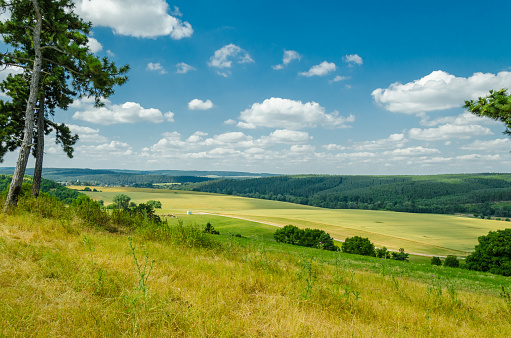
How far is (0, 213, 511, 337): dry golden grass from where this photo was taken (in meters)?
3.40

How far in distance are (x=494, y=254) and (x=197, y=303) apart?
2946 centimetres

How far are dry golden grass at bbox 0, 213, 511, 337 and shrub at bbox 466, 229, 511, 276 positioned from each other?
2258 centimetres

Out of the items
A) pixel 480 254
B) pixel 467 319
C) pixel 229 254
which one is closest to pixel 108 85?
pixel 229 254

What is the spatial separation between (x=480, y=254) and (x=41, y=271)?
1256 inches

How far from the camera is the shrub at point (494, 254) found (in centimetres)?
2195

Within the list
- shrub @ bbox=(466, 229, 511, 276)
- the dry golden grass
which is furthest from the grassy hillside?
shrub @ bbox=(466, 229, 511, 276)

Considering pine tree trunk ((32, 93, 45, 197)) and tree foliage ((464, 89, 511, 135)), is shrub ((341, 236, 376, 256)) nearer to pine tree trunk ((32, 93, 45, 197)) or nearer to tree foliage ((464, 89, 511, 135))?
tree foliage ((464, 89, 511, 135))

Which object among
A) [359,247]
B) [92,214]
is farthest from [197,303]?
[359,247]

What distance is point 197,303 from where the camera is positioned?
407cm

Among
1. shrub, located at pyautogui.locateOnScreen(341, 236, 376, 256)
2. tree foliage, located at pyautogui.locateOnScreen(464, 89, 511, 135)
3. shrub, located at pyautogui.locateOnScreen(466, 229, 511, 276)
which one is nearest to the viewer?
tree foliage, located at pyautogui.locateOnScreen(464, 89, 511, 135)

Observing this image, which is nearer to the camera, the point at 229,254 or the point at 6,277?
the point at 6,277

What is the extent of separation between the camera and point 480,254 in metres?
24.4

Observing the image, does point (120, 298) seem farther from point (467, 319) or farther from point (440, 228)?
point (440, 228)

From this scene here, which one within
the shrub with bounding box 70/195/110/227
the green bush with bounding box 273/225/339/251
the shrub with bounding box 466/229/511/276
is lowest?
the green bush with bounding box 273/225/339/251
